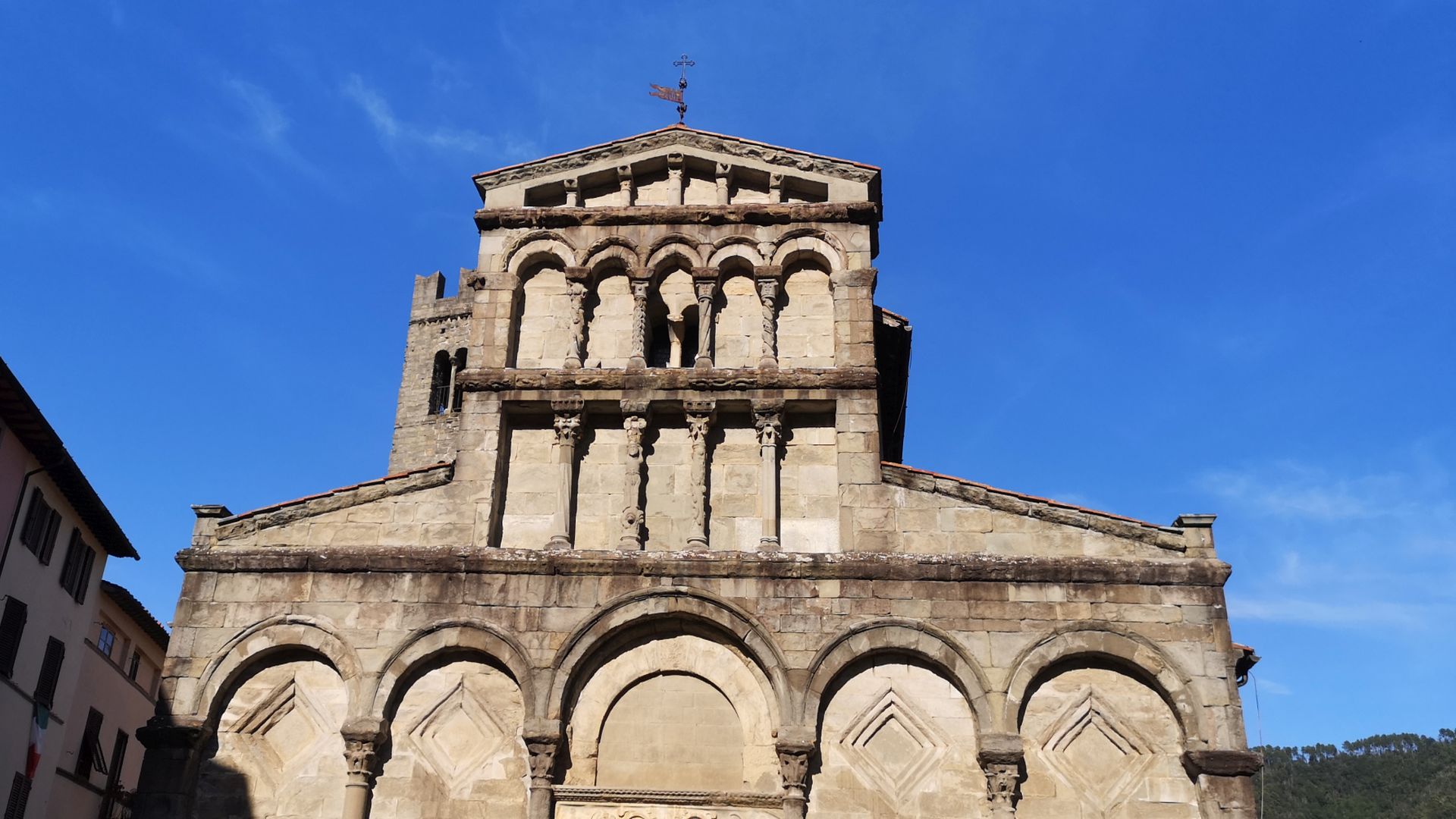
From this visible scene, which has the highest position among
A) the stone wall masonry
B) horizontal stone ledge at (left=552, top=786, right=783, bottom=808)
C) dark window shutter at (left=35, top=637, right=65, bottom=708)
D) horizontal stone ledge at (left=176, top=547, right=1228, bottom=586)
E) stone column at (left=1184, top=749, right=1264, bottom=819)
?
dark window shutter at (left=35, top=637, right=65, bottom=708)

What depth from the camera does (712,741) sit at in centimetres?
1404

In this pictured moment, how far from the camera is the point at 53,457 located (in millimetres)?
20781

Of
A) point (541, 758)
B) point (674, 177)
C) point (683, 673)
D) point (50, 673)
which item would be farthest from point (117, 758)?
point (674, 177)

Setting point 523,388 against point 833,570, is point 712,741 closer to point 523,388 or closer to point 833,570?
point 833,570

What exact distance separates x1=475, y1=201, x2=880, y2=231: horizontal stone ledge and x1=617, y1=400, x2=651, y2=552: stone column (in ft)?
9.70

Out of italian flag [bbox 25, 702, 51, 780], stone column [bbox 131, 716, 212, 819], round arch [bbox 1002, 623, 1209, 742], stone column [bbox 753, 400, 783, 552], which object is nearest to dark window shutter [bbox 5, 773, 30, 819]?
italian flag [bbox 25, 702, 51, 780]

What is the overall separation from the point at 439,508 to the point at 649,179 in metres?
5.79

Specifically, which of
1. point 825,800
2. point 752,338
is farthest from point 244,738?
point 752,338

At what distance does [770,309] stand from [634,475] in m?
2.89

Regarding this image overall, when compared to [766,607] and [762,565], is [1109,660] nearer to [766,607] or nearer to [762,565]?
[766,607]

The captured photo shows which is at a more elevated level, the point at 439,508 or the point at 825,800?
the point at 439,508

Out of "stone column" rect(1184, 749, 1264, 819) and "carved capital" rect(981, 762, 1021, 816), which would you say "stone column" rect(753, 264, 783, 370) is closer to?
"carved capital" rect(981, 762, 1021, 816)

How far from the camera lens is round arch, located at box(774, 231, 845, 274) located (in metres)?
16.9

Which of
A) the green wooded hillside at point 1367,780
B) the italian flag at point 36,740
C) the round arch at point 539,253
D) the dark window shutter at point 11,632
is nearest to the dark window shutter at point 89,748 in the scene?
the italian flag at point 36,740
